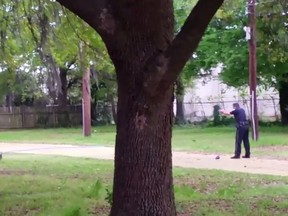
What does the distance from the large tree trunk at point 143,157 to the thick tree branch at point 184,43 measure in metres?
0.32

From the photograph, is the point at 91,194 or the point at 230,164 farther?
the point at 230,164

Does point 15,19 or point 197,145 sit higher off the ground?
point 15,19

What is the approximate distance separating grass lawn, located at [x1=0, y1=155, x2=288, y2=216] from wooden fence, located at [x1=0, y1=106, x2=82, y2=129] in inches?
1320

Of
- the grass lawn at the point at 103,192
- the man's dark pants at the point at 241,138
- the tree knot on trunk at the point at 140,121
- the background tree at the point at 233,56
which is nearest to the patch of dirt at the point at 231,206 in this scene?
the grass lawn at the point at 103,192

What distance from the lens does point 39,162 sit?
18.0m

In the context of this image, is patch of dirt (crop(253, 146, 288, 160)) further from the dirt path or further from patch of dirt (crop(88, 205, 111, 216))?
patch of dirt (crop(88, 205, 111, 216))

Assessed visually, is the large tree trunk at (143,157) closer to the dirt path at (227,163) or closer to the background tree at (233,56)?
the dirt path at (227,163)

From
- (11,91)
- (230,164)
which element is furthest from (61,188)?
(11,91)

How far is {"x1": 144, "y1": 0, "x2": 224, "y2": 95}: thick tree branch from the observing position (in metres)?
5.96

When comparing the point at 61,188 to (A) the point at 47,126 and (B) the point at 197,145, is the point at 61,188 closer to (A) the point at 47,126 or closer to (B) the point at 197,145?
(B) the point at 197,145

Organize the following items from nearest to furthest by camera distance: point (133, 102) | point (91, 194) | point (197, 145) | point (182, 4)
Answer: point (133, 102) < point (91, 194) < point (197, 145) < point (182, 4)

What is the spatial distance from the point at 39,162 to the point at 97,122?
31.8 m

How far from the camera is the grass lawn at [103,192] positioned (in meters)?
8.63

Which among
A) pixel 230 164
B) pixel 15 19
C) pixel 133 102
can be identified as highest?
pixel 15 19
